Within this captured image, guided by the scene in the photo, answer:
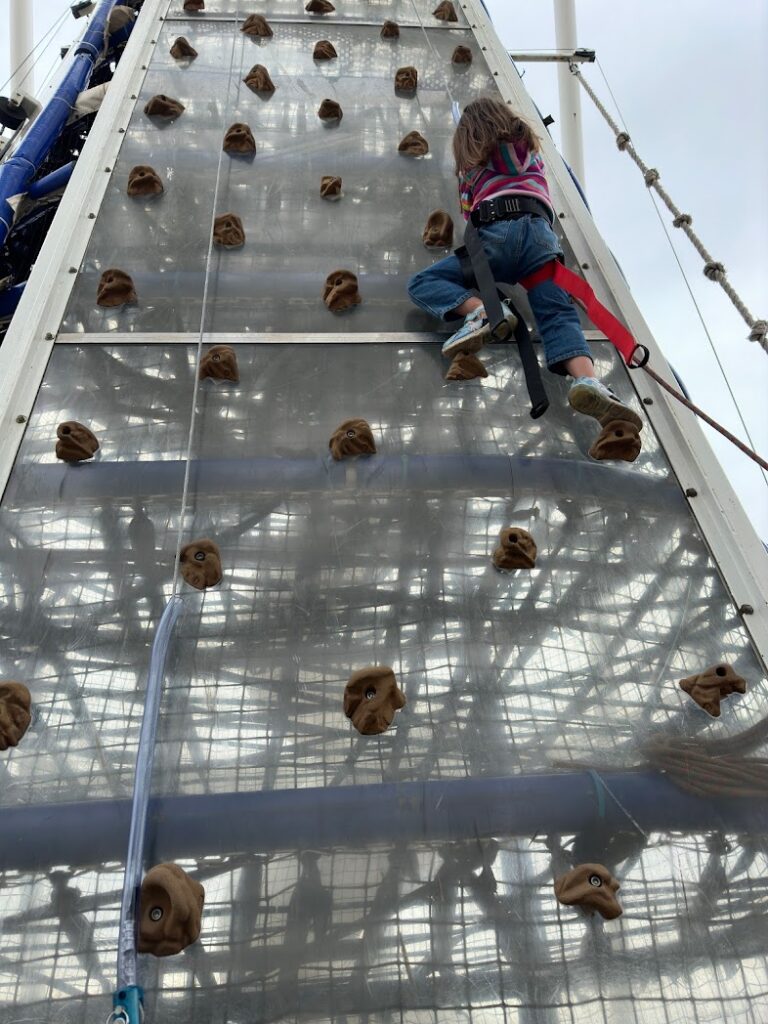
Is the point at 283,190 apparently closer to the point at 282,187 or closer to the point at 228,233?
the point at 282,187

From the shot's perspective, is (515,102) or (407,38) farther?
(407,38)

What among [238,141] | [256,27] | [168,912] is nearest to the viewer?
[168,912]

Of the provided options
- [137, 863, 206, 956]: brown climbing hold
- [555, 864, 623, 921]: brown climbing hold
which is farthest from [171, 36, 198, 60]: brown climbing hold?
[555, 864, 623, 921]: brown climbing hold

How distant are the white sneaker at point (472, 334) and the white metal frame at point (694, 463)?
350 millimetres

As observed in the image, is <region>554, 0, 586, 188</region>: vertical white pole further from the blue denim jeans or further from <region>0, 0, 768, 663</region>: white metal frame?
the blue denim jeans

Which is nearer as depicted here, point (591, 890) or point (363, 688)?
A: point (591, 890)

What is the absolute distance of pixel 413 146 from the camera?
326cm

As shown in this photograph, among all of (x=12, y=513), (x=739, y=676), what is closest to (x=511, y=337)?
(x=739, y=676)

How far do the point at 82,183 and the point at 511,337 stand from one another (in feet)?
4.79

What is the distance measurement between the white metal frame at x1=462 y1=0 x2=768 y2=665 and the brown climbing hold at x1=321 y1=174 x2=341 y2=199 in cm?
70

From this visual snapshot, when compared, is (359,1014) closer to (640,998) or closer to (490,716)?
(640,998)

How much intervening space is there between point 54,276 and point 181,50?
6.36ft

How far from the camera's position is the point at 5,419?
1.99 metres

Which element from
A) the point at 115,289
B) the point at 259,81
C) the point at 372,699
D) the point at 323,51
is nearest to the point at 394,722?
the point at 372,699
